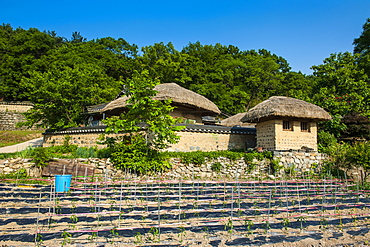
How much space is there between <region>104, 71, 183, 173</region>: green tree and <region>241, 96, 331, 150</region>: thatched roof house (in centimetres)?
488

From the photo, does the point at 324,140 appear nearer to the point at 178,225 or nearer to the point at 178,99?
the point at 178,99

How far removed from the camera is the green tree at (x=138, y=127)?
31.4ft

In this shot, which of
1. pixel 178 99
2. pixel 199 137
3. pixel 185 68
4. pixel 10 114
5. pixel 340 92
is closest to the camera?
pixel 199 137

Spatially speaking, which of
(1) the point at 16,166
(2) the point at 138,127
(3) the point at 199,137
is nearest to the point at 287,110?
(3) the point at 199,137

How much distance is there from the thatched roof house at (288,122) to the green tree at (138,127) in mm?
4877

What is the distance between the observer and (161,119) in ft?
32.2

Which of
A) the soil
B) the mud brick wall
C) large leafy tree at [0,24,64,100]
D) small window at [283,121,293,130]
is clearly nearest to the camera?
the soil

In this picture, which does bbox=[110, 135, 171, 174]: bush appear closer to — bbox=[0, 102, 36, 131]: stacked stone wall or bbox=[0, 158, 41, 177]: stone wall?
bbox=[0, 158, 41, 177]: stone wall

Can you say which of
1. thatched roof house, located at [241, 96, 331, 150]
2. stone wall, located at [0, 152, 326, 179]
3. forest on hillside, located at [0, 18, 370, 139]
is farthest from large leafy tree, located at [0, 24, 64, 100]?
thatched roof house, located at [241, 96, 331, 150]

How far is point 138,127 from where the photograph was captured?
32.4 ft

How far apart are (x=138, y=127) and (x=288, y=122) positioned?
728cm

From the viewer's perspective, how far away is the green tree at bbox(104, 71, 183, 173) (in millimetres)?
9570

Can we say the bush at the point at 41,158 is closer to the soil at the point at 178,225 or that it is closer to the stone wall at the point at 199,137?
the soil at the point at 178,225

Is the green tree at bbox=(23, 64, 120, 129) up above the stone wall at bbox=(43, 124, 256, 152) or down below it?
above
